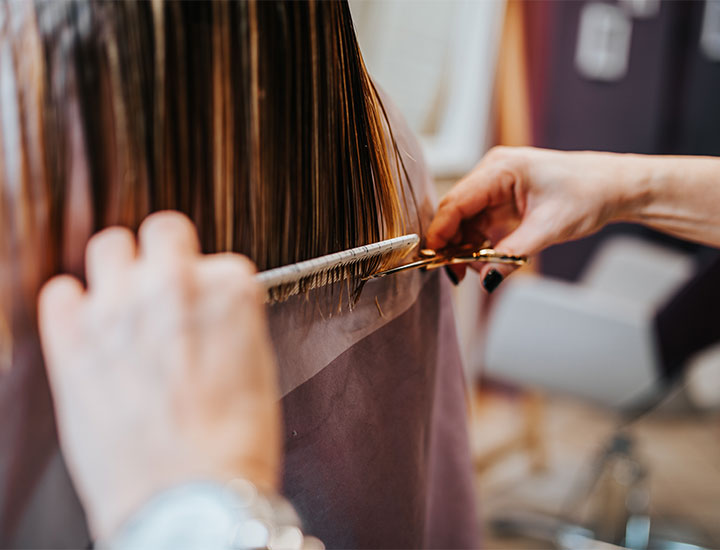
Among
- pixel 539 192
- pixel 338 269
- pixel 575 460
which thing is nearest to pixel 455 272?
pixel 539 192

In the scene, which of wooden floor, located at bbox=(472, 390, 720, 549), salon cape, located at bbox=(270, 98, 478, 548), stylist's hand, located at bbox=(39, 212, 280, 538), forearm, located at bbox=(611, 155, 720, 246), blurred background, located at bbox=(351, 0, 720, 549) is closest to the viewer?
stylist's hand, located at bbox=(39, 212, 280, 538)

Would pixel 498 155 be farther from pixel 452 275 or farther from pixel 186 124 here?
pixel 186 124

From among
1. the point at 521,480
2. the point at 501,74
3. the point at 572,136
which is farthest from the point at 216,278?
the point at 572,136

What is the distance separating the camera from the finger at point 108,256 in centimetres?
28

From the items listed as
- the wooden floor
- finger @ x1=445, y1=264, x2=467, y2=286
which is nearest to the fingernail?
finger @ x1=445, y1=264, x2=467, y2=286

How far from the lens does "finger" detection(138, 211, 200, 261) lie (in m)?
0.28

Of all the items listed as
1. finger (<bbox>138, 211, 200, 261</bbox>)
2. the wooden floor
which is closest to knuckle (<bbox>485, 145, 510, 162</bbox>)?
finger (<bbox>138, 211, 200, 261</bbox>)

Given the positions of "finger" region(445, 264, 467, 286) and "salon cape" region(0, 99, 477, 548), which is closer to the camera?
"salon cape" region(0, 99, 477, 548)

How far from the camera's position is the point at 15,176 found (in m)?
0.27

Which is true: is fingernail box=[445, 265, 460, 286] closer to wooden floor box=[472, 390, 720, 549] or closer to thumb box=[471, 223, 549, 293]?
thumb box=[471, 223, 549, 293]

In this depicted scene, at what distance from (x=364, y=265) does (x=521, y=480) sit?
1805mm

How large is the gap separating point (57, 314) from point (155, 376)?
2.0 inches

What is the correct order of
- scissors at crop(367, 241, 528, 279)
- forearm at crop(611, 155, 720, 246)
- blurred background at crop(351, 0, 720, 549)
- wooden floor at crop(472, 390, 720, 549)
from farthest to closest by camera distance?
wooden floor at crop(472, 390, 720, 549) → blurred background at crop(351, 0, 720, 549) → forearm at crop(611, 155, 720, 246) → scissors at crop(367, 241, 528, 279)

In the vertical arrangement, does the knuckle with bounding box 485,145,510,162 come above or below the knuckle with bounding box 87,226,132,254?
above
